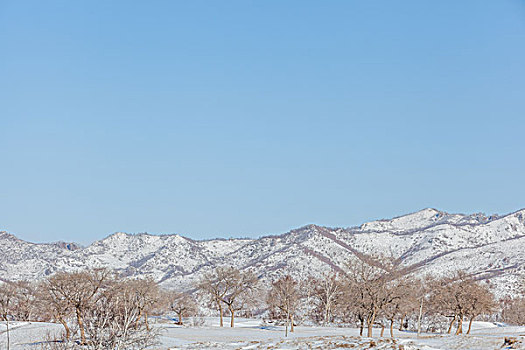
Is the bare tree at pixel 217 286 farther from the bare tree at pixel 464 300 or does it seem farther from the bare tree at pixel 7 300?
the bare tree at pixel 7 300

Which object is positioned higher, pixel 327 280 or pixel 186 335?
pixel 327 280

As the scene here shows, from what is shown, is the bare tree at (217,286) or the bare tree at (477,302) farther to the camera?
the bare tree at (217,286)

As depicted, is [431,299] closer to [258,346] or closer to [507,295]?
[258,346]

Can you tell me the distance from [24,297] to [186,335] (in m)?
48.1

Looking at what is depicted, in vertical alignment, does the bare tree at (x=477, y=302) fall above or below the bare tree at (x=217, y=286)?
below

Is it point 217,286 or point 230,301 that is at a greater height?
point 217,286

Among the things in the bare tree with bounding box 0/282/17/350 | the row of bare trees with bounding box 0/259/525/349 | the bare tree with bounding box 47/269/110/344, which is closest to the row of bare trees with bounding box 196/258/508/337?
the row of bare trees with bounding box 0/259/525/349

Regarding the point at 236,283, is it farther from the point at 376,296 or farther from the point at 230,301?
the point at 376,296

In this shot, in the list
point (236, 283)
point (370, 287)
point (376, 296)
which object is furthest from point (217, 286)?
point (376, 296)

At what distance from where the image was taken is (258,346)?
1243 inches

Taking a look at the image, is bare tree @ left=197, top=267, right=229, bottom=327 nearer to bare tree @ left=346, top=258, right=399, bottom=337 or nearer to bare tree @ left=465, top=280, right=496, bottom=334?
bare tree @ left=346, top=258, right=399, bottom=337

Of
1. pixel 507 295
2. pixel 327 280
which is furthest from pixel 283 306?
pixel 507 295

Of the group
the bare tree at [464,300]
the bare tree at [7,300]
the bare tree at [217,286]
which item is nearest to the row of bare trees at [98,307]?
the bare tree at [7,300]


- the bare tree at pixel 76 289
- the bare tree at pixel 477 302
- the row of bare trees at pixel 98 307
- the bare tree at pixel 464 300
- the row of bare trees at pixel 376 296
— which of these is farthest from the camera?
the bare tree at pixel 464 300
